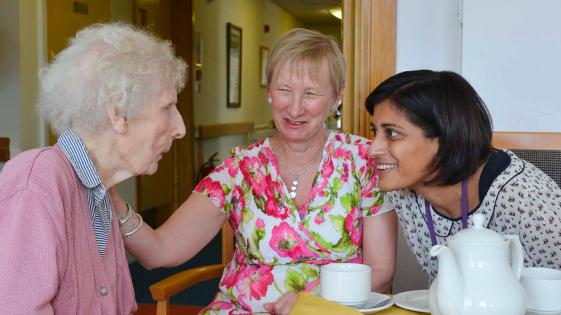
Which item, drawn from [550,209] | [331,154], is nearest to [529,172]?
[550,209]

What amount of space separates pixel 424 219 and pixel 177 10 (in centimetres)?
560

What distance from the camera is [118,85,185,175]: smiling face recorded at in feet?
5.15

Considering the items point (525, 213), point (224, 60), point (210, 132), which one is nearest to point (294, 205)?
point (525, 213)

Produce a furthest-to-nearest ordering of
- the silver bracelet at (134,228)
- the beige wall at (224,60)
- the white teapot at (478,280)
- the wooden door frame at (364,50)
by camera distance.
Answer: the beige wall at (224,60)
the wooden door frame at (364,50)
the silver bracelet at (134,228)
the white teapot at (478,280)

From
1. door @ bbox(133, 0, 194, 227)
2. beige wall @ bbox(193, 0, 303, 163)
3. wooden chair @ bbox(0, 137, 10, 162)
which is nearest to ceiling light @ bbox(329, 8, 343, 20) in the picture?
beige wall @ bbox(193, 0, 303, 163)

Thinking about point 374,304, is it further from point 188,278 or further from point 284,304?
point 188,278

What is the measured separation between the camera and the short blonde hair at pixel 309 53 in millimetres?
2168

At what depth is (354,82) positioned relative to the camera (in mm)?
2758

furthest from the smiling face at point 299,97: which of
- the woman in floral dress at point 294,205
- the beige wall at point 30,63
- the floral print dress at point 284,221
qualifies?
the beige wall at point 30,63

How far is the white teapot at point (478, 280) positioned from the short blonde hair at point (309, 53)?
1077 millimetres

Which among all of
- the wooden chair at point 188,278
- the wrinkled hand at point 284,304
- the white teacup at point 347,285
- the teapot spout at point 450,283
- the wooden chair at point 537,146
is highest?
the wooden chair at point 537,146

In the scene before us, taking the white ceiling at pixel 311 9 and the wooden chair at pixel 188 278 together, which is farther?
the white ceiling at pixel 311 9

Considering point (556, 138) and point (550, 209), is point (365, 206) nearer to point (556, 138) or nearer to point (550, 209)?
point (550, 209)

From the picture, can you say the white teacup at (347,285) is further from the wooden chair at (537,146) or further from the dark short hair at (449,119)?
the wooden chair at (537,146)
